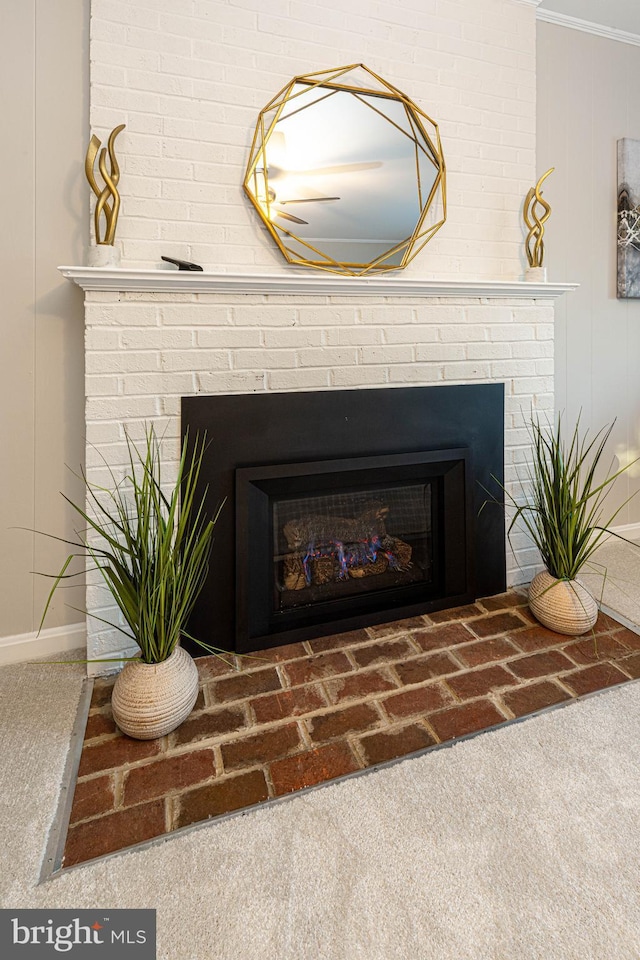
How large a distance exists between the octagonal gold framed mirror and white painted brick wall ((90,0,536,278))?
58 mm

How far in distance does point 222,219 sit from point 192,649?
148 centimetres

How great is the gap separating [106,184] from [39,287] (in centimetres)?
39

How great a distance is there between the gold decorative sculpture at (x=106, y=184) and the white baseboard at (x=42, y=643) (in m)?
1.32

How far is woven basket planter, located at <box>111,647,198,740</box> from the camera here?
136 cm

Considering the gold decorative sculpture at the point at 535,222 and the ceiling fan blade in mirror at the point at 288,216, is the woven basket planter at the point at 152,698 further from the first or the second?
the gold decorative sculpture at the point at 535,222

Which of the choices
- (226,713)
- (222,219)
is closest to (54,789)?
(226,713)

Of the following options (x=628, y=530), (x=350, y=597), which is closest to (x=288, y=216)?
(x=350, y=597)

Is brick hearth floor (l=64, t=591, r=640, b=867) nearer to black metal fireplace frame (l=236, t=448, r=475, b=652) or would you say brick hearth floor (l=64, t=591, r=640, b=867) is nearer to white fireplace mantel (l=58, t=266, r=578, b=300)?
black metal fireplace frame (l=236, t=448, r=475, b=652)

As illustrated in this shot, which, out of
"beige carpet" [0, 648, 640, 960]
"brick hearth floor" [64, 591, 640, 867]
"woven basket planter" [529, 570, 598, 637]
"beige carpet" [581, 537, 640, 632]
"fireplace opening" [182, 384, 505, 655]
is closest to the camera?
"beige carpet" [0, 648, 640, 960]

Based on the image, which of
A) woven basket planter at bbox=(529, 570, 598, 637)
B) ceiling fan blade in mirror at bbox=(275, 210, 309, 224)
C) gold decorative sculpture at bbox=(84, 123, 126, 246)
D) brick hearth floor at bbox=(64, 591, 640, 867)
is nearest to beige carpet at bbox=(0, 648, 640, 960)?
brick hearth floor at bbox=(64, 591, 640, 867)

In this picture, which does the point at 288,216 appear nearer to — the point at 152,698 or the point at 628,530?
the point at 152,698

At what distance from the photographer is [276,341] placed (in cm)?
176

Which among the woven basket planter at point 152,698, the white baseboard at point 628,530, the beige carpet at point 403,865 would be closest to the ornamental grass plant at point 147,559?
the woven basket planter at point 152,698

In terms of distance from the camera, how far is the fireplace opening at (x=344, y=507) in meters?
1.73
